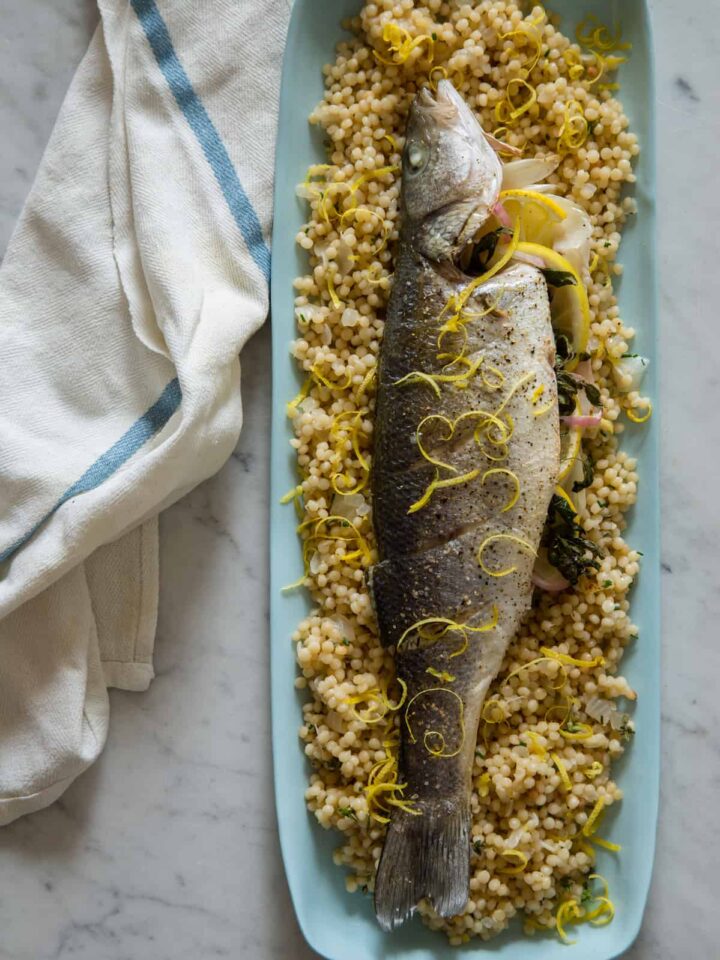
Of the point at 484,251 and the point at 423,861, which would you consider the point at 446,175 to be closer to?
the point at 484,251

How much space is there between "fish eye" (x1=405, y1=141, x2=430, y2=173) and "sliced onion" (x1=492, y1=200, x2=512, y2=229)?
0.16 m

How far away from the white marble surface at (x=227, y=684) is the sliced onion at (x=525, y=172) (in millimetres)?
316

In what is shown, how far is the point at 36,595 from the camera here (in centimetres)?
193

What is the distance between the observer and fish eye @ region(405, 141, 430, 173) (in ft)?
5.79

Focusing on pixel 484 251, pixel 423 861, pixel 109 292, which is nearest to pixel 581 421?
pixel 484 251

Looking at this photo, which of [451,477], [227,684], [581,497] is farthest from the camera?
[227,684]

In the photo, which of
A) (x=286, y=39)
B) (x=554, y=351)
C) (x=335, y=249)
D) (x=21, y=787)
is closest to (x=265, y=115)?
(x=286, y=39)

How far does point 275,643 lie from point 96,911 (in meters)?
0.74

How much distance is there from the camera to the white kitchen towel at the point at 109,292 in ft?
6.17

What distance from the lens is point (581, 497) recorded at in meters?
1.83

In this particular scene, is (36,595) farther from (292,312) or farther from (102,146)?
(102,146)

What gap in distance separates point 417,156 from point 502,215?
195 millimetres

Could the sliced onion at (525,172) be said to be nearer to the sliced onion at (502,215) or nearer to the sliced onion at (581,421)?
the sliced onion at (502,215)

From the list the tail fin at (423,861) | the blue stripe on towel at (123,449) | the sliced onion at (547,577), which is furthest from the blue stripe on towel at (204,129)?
the tail fin at (423,861)
